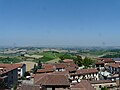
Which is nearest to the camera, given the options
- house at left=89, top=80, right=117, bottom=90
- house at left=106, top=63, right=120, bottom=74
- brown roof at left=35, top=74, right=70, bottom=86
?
brown roof at left=35, top=74, right=70, bottom=86

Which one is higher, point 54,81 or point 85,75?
point 54,81

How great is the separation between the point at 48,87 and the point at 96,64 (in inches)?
1346

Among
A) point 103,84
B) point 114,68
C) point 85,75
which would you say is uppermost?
point 114,68

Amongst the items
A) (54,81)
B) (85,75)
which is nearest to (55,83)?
(54,81)

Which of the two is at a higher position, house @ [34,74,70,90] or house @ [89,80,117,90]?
house @ [34,74,70,90]

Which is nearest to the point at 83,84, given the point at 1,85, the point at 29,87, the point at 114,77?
the point at 29,87

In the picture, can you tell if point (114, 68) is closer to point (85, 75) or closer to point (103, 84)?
point (85, 75)

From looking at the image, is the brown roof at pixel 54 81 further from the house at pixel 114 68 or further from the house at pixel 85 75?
the house at pixel 114 68

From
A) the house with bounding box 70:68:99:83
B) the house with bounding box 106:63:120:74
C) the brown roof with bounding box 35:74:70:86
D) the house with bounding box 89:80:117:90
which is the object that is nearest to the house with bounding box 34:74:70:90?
the brown roof with bounding box 35:74:70:86

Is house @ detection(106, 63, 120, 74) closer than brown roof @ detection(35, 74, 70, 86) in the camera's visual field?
No

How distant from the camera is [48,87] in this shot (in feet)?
85.9

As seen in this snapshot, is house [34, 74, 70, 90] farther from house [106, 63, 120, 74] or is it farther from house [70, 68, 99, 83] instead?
house [106, 63, 120, 74]

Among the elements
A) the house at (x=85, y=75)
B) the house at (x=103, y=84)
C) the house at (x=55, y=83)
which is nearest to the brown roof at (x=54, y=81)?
the house at (x=55, y=83)

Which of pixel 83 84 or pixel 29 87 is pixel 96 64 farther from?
pixel 29 87
